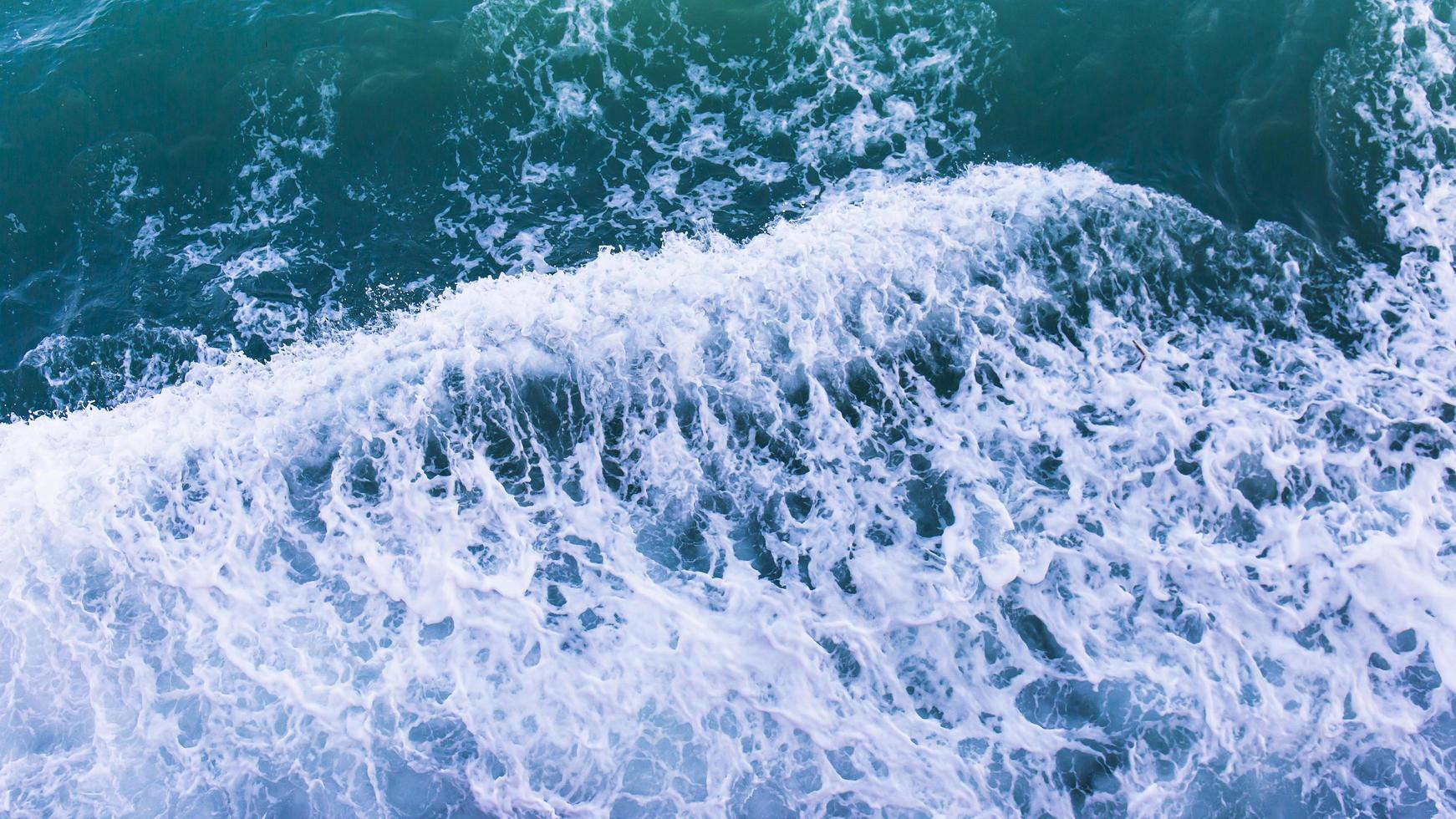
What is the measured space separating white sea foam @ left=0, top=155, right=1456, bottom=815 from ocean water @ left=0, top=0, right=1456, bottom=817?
0.12 ft

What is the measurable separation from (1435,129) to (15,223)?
16871 millimetres

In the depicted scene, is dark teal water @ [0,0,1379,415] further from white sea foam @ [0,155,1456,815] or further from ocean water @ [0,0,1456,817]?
white sea foam @ [0,155,1456,815]

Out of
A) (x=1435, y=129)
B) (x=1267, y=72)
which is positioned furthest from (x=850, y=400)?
(x=1435, y=129)

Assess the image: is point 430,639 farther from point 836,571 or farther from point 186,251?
point 186,251

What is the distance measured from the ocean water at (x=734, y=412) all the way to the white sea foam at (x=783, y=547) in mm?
38

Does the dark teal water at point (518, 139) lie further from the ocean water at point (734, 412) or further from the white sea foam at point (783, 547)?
the white sea foam at point (783, 547)

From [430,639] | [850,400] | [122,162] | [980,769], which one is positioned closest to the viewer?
[980,769]

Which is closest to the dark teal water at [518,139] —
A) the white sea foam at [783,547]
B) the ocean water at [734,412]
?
the ocean water at [734,412]

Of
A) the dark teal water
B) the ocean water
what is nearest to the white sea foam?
the ocean water

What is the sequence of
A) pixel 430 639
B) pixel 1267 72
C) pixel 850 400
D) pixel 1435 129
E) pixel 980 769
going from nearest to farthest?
1. pixel 980 769
2. pixel 430 639
3. pixel 850 400
4. pixel 1435 129
5. pixel 1267 72

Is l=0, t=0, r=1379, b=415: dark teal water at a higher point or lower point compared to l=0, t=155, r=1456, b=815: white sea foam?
higher

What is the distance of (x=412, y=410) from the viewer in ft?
27.6

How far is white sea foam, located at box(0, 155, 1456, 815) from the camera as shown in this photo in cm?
663

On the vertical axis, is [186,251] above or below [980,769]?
above
